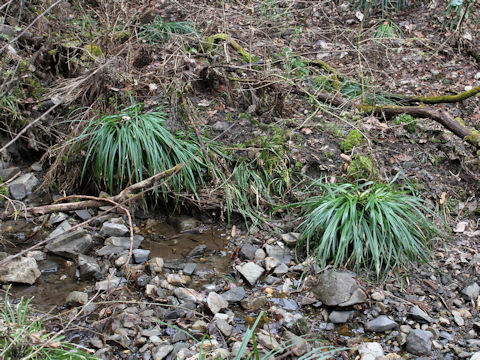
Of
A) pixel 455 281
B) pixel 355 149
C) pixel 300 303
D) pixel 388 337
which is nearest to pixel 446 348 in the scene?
pixel 388 337

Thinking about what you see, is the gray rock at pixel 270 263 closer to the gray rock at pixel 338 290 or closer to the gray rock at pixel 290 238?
the gray rock at pixel 290 238

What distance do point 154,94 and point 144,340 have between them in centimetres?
244

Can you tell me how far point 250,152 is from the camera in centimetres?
375

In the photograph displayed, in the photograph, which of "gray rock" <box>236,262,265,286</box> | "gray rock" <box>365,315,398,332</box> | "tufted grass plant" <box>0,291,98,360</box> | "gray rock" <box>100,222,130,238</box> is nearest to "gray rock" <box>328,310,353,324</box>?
"gray rock" <box>365,315,398,332</box>

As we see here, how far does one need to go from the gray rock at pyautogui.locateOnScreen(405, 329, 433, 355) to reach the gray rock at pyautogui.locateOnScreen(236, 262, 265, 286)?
97 cm

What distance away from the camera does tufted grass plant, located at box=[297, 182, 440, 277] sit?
2896mm

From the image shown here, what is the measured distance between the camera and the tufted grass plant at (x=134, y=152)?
11.2 ft

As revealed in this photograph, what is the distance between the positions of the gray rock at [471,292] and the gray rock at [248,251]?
54.3 inches

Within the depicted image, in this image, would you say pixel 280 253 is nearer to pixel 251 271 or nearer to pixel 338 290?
pixel 251 271

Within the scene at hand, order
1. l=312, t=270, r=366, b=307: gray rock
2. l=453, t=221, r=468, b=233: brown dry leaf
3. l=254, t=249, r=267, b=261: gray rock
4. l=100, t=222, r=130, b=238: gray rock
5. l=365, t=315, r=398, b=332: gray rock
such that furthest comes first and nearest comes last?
l=453, t=221, r=468, b=233: brown dry leaf → l=100, t=222, r=130, b=238: gray rock → l=254, t=249, r=267, b=261: gray rock → l=312, t=270, r=366, b=307: gray rock → l=365, t=315, r=398, b=332: gray rock

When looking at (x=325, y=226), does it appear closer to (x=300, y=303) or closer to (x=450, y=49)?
(x=300, y=303)

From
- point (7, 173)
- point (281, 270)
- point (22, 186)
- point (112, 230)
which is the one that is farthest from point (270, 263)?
point (7, 173)

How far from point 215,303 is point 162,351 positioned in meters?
0.46

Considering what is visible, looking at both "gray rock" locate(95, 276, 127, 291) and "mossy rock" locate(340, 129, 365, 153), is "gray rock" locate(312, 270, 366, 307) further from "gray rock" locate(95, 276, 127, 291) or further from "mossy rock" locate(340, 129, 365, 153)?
"mossy rock" locate(340, 129, 365, 153)
